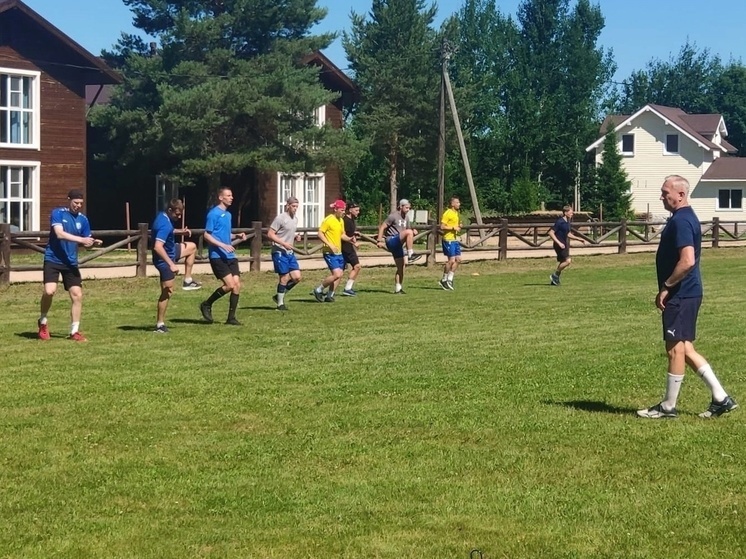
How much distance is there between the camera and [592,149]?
72.2 m

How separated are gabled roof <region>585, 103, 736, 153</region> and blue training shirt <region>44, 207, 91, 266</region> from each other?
58.4m

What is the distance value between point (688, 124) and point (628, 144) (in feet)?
Answer: 16.9

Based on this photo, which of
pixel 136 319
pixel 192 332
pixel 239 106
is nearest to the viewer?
pixel 192 332

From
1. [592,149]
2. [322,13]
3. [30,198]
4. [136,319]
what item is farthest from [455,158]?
[136,319]

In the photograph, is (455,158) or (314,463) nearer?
(314,463)

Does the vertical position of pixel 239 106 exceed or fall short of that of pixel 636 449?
it exceeds it

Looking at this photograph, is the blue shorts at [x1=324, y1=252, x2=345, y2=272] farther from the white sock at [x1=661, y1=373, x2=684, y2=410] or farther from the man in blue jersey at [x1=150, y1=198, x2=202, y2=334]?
the white sock at [x1=661, y1=373, x2=684, y2=410]

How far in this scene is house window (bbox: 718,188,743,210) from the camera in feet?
234

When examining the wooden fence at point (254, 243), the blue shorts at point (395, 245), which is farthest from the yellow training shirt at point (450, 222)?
the wooden fence at point (254, 243)

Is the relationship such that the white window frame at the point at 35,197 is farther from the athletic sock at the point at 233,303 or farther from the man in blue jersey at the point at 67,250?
the man in blue jersey at the point at 67,250

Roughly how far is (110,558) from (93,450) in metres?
2.48

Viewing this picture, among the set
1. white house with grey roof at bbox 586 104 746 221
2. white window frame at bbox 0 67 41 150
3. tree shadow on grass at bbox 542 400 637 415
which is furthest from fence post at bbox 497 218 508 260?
white house with grey roof at bbox 586 104 746 221

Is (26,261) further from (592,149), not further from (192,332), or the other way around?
(592,149)

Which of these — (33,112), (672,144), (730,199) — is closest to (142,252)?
(33,112)
